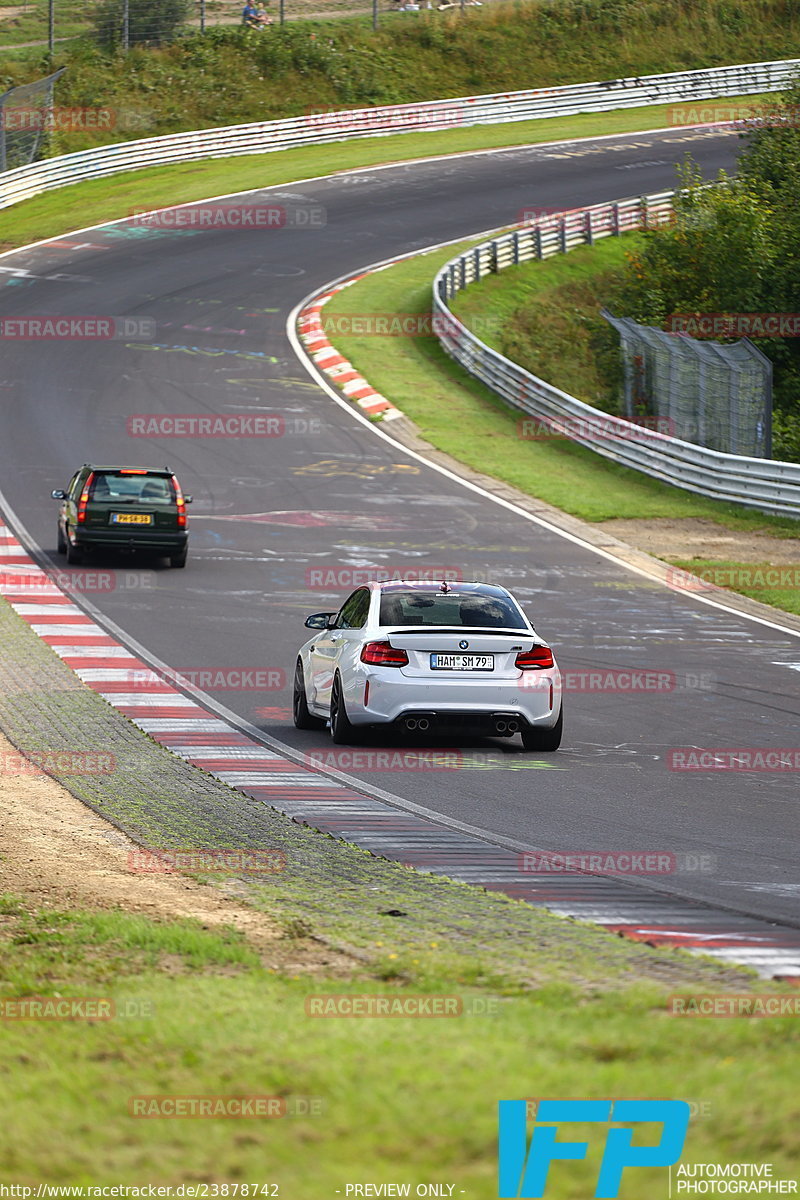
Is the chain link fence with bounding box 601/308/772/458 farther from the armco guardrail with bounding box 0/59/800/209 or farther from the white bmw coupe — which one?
the armco guardrail with bounding box 0/59/800/209

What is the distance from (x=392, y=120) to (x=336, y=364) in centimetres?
2960

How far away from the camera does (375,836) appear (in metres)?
9.67

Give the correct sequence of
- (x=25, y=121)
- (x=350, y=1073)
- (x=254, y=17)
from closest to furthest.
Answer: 1. (x=350, y=1073)
2. (x=25, y=121)
3. (x=254, y=17)

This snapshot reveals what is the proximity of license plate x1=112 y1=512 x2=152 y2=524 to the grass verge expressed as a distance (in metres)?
29.7

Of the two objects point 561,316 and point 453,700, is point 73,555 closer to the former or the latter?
point 453,700

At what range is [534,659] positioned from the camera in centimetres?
1291

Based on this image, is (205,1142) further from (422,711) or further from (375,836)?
(422,711)

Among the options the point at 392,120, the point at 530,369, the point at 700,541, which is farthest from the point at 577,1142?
the point at 392,120

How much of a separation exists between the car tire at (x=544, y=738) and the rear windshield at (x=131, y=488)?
39.7 feet

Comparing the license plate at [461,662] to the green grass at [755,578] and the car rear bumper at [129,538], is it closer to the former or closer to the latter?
the green grass at [755,578]

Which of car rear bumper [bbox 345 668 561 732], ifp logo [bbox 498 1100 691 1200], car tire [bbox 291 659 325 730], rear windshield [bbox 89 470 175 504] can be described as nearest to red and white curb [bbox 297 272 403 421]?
rear windshield [bbox 89 470 175 504]

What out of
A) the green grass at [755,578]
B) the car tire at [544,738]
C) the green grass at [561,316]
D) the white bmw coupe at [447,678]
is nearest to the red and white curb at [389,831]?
the white bmw coupe at [447,678]

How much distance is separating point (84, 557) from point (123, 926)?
17501 millimetres

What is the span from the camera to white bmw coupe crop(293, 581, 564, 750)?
12.7m
